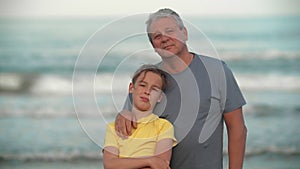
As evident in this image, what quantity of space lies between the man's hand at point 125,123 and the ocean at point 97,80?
10 cm

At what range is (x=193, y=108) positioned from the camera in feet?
10.3

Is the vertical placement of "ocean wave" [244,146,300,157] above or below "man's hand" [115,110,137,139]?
below

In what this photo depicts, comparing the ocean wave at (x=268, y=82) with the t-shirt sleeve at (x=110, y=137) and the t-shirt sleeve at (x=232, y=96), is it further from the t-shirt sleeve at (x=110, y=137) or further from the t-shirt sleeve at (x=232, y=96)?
the t-shirt sleeve at (x=110, y=137)

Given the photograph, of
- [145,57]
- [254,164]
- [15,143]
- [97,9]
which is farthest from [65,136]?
[97,9]

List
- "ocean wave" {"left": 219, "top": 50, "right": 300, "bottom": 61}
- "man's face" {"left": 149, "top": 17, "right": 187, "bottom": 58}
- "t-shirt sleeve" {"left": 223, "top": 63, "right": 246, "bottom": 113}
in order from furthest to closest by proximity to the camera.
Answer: "ocean wave" {"left": 219, "top": 50, "right": 300, "bottom": 61} < "t-shirt sleeve" {"left": 223, "top": 63, "right": 246, "bottom": 113} < "man's face" {"left": 149, "top": 17, "right": 187, "bottom": 58}

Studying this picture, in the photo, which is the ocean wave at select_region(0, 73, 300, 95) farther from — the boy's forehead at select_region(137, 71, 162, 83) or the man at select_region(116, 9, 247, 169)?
the boy's forehead at select_region(137, 71, 162, 83)

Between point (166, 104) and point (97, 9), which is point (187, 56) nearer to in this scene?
point (166, 104)

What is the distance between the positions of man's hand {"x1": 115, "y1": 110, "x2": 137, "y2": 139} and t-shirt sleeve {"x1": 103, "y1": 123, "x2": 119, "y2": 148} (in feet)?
0.07

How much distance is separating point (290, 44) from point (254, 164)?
7.60m

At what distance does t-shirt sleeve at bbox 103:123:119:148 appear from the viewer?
9.62 feet

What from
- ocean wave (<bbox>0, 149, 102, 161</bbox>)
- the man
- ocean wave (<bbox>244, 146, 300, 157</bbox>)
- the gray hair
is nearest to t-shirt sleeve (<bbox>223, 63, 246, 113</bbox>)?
the man

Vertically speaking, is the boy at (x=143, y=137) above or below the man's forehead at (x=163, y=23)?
below

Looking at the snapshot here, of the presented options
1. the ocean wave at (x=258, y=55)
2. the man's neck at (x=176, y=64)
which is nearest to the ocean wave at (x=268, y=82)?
the ocean wave at (x=258, y=55)

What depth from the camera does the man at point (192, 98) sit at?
3096 mm
